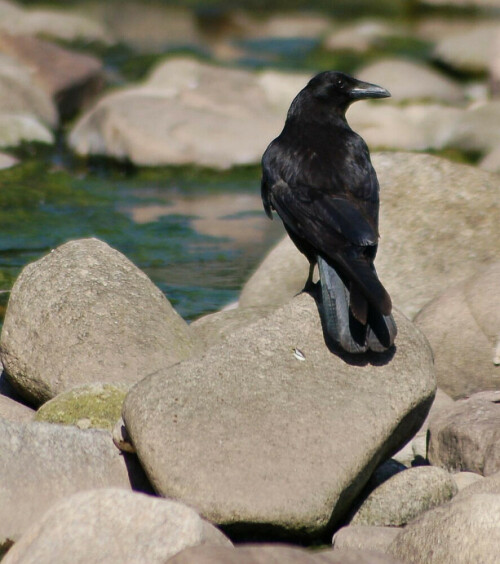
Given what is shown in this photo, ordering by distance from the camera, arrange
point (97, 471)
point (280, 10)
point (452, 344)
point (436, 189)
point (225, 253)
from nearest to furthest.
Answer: point (97, 471) → point (452, 344) → point (436, 189) → point (225, 253) → point (280, 10)

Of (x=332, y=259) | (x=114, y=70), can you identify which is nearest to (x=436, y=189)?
(x=332, y=259)

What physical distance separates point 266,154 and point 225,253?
4449 mm

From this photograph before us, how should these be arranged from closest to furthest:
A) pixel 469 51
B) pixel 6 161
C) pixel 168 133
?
pixel 6 161
pixel 168 133
pixel 469 51

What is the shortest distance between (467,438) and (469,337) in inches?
52.3

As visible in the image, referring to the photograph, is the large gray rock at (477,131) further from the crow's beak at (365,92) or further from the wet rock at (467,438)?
the wet rock at (467,438)

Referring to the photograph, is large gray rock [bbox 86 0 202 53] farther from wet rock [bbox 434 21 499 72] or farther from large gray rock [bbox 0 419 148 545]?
large gray rock [bbox 0 419 148 545]

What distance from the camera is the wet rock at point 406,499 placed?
16.8 ft

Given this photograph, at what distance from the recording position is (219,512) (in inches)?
184

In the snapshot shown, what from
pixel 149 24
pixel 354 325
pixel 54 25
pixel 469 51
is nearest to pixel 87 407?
pixel 354 325

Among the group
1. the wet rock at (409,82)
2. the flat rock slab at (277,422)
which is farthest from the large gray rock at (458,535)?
the wet rock at (409,82)

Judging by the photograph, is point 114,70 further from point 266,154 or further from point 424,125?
point 266,154

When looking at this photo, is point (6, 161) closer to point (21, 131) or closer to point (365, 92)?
point (21, 131)

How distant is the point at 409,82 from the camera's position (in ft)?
57.6

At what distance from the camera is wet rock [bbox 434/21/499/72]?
1986cm
